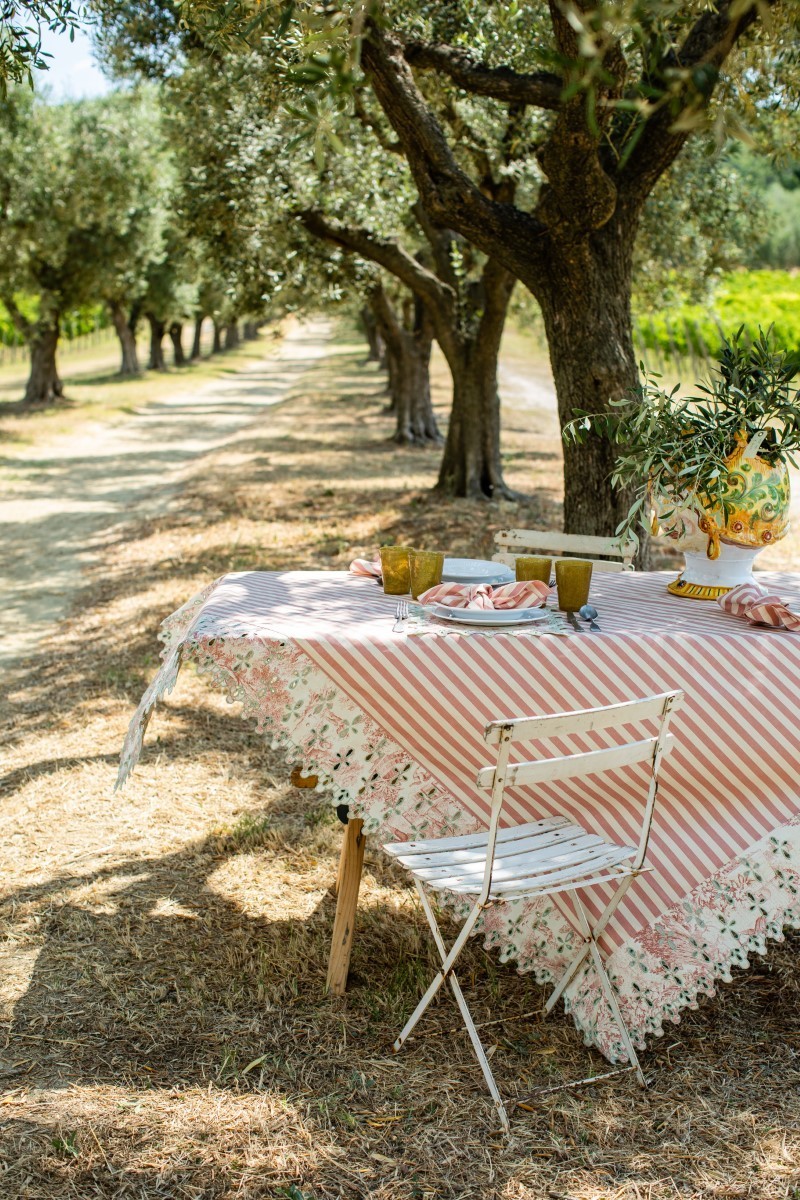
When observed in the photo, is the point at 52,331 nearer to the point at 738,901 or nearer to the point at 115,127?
the point at 115,127

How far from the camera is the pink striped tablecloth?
3062mm

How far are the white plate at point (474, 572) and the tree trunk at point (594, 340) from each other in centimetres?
214

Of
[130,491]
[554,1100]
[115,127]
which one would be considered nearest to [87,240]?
[115,127]

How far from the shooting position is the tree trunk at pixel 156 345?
3924cm

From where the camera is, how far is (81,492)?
14.9 m

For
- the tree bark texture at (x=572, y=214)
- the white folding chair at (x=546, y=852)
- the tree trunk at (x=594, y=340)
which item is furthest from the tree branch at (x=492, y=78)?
the white folding chair at (x=546, y=852)

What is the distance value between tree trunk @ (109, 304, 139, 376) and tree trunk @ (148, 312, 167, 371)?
92 centimetres

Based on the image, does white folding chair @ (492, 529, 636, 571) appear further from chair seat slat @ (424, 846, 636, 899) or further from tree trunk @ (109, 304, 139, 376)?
tree trunk @ (109, 304, 139, 376)

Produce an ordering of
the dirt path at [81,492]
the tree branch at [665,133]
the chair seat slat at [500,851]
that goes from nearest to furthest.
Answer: the chair seat slat at [500,851], the tree branch at [665,133], the dirt path at [81,492]

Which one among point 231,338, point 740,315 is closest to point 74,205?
point 740,315

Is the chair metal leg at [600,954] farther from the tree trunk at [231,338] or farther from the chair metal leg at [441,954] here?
the tree trunk at [231,338]

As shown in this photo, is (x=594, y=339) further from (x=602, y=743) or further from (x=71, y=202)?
(x=71, y=202)

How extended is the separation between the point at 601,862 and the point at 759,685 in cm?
69

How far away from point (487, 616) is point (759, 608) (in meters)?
0.81
